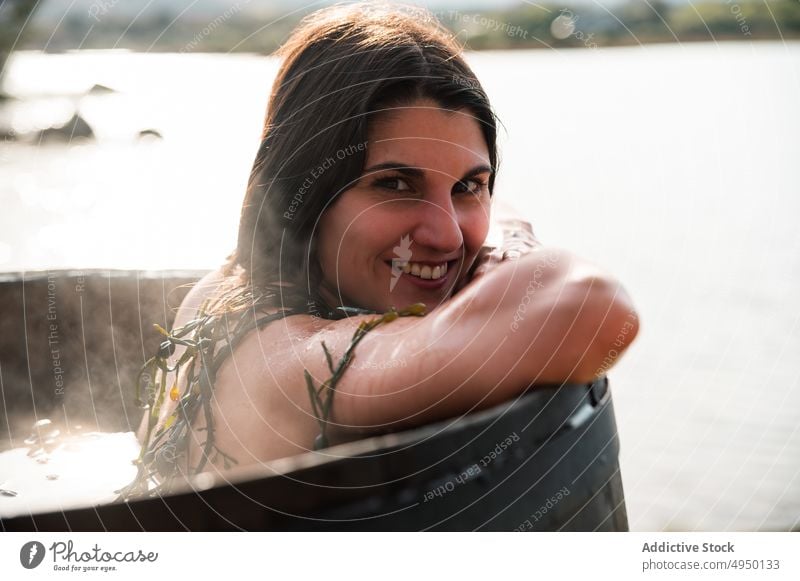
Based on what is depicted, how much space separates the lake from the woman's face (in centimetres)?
14

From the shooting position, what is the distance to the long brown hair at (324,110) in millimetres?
906

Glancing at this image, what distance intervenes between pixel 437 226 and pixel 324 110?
17cm

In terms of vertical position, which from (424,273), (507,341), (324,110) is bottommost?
→ (507,341)

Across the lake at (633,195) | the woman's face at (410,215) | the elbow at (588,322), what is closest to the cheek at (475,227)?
the woman's face at (410,215)

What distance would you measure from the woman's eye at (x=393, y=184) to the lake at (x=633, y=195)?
183mm

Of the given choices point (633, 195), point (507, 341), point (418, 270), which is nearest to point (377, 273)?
point (418, 270)

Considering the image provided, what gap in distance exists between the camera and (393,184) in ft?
2.98

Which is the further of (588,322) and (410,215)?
(410,215)

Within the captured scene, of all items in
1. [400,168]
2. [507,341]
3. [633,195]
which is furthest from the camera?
[633,195]

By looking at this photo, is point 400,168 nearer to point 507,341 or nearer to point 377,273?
point 377,273

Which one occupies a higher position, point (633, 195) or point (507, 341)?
point (633, 195)

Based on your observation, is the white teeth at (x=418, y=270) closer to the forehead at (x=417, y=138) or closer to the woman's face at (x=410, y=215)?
the woman's face at (x=410, y=215)
